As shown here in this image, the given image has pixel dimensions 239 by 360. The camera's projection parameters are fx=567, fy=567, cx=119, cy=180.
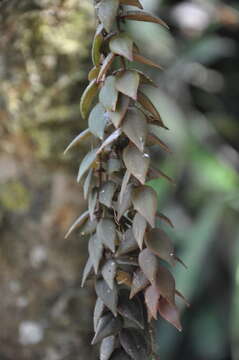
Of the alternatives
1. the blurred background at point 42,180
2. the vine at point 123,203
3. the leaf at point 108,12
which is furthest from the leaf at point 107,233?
the blurred background at point 42,180

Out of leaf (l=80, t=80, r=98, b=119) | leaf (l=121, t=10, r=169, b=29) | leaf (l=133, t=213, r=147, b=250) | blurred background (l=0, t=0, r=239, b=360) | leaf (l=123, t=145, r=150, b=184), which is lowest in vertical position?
blurred background (l=0, t=0, r=239, b=360)

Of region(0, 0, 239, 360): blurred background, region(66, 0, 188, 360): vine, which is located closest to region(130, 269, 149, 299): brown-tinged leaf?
region(66, 0, 188, 360): vine

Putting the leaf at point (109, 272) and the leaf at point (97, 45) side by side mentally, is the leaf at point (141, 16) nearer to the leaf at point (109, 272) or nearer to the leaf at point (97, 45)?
the leaf at point (97, 45)

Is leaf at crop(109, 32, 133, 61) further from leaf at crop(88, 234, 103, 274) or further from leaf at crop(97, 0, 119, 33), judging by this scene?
leaf at crop(88, 234, 103, 274)

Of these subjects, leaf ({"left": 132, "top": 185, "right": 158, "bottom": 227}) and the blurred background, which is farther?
the blurred background

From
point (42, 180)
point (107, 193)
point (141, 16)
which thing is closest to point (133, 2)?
point (141, 16)

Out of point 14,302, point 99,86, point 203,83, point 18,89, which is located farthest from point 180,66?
point 99,86

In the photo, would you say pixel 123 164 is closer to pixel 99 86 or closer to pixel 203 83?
pixel 99 86
